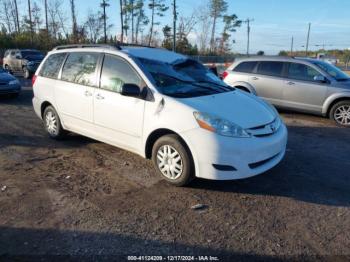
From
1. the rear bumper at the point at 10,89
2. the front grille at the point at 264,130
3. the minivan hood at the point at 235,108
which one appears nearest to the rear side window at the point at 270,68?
the minivan hood at the point at 235,108

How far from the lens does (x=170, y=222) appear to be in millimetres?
3828

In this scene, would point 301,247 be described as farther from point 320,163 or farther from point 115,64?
point 115,64

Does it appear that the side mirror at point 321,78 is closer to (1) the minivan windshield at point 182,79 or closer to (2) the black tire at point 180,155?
(1) the minivan windshield at point 182,79

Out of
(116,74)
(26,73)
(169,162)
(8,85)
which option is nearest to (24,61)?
(26,73)

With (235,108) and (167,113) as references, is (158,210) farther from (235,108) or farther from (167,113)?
(235,108)

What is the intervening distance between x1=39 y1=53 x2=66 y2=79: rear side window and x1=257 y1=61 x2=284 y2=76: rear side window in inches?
225

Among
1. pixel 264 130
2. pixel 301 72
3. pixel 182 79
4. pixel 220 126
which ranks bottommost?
pixel 264 130

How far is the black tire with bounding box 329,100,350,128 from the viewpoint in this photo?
8.52 meters

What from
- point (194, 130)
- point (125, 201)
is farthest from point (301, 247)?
point (125, 201)

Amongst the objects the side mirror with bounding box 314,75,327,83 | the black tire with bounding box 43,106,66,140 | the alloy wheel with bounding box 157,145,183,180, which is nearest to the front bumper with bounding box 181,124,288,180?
the alloy wheel with bounding box 157,145,183,180

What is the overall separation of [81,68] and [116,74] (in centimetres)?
98

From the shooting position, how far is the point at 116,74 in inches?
212

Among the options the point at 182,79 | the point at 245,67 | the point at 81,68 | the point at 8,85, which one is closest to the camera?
the point at 182,79

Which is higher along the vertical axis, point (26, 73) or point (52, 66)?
point (52, 66)
